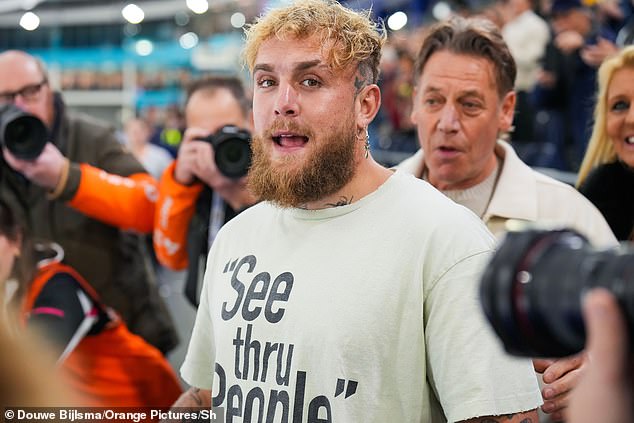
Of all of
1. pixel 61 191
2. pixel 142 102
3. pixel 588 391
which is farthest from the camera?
pixel 142 102

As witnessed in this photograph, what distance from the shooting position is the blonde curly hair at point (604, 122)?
2461 mm

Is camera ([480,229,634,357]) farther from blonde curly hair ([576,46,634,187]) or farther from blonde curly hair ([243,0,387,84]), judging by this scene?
blonde curly hair ([576,46,634,187])

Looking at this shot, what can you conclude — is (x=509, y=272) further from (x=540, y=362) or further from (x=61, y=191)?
(x=61, y=191)

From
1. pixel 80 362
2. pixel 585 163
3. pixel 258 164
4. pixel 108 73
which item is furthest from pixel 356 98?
pixel 108 73

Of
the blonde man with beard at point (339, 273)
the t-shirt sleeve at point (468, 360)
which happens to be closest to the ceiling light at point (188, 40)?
the blonde man with beard at point (339, 273)

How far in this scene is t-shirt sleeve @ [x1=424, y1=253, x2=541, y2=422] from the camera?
157cm

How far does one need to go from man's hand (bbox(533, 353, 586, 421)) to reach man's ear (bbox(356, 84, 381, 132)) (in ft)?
2.25

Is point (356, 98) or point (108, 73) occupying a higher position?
point (108, 73)

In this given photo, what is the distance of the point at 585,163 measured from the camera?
261 cm

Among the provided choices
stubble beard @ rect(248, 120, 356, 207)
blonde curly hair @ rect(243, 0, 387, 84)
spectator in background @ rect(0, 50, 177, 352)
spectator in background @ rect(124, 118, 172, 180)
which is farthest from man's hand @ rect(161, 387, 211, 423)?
spectator in background @ rect(124, 118, 172, 180)

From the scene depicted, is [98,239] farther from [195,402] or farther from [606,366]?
[606,366]

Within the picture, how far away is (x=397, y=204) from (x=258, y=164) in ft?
1.17

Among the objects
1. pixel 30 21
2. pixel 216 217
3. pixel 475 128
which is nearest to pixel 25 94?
pixel 216 217

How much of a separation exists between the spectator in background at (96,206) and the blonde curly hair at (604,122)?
1.65 metres
